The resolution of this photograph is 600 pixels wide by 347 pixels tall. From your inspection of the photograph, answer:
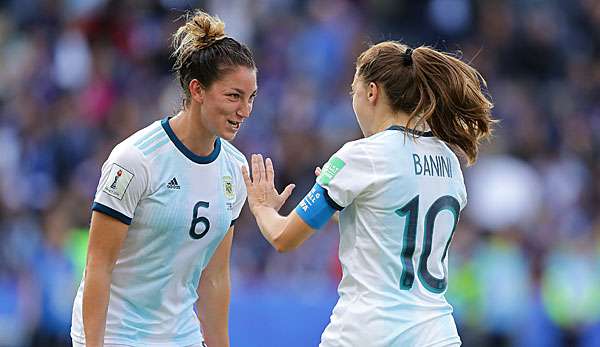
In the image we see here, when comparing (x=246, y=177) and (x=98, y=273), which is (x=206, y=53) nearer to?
(x=246, y=177)

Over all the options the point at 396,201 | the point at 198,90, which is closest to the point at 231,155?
the point at 198,90

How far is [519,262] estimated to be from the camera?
33.3ft

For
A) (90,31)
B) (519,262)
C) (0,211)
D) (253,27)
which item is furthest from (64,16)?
(519,262)

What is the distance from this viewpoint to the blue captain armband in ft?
16.2

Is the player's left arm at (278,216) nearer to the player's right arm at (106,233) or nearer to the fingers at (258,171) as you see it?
the fingers at (258,171)

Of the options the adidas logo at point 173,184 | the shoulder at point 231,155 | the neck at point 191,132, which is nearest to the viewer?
the adidas logo at point 173,184

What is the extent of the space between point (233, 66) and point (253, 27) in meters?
8.38

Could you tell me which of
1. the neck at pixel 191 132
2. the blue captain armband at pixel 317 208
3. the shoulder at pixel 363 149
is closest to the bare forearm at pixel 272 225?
the blue captain armband at pixel 317 208

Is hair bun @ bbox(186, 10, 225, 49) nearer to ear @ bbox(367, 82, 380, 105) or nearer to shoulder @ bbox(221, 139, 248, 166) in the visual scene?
shoulder @ bbox(221, 139, 248, 166)

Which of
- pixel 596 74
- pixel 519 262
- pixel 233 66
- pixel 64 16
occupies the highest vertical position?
pixel 64 16

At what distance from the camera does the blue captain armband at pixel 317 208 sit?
16.2 feet

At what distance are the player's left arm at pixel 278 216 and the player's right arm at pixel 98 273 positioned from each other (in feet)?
1.85

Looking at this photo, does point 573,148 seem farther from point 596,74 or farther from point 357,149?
point 357,149

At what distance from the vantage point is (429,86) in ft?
16.6
